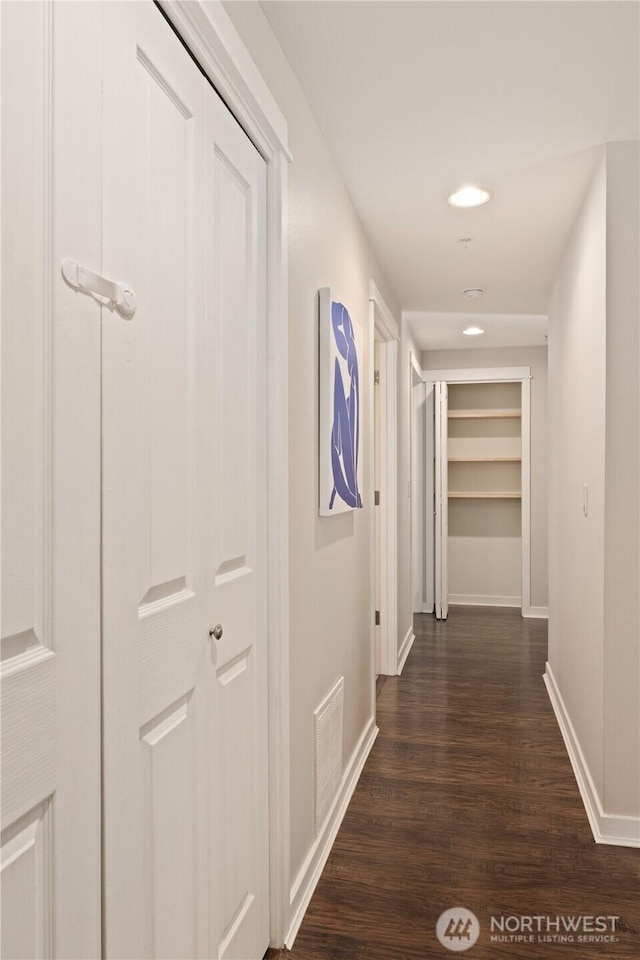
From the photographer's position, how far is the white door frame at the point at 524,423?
6.61 m

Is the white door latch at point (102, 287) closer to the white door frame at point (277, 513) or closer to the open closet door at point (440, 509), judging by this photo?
the white door frame at point (277, 513)

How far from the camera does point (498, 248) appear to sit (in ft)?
12.2

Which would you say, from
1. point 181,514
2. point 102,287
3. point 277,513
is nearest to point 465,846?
point 277,513

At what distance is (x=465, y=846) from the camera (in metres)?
2.45

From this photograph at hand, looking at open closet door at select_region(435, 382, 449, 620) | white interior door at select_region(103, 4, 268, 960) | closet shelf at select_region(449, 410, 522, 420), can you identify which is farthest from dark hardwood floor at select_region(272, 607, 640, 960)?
closet shelf at select_region(449, 410, 522, 420)

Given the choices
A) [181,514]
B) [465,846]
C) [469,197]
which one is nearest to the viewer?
[181,514]

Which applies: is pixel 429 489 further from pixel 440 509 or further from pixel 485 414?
pixel 485 414

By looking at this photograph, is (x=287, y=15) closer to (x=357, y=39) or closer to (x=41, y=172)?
(x=357, y=39)

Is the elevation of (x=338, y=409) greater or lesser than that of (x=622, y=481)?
greater

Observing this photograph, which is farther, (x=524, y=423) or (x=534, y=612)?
(x=524, y=423)

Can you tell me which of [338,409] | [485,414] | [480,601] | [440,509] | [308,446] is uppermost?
[485,414]

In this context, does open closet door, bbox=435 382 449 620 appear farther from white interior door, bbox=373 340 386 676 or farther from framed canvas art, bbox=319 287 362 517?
framed canvas art, bbox=319 287 362 517

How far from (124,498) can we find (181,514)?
9.4 inches

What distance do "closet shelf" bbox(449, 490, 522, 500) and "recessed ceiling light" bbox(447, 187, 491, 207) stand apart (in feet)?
14.3
